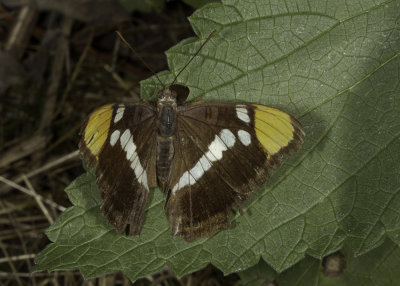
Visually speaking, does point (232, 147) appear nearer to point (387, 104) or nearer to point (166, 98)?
point (166, 98)

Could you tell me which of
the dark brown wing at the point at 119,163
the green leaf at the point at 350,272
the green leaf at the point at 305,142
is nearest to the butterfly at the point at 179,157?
the dark brown wing at the point at 119,163

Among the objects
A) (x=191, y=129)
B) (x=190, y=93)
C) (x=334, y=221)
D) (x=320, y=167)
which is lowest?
(x=334, y=221)

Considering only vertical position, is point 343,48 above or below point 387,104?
above

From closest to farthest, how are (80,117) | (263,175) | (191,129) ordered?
(263,175) → (191,129) → (80,117)

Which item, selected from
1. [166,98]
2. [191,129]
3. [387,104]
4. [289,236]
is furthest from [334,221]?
[166,98]

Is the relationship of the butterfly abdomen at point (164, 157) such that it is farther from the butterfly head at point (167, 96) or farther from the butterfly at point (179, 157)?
the butterfly head at point (167, 96)

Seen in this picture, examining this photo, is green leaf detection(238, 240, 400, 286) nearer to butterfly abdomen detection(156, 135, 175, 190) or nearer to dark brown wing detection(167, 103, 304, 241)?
dark brown wing detection(167, 103, 304, 241)

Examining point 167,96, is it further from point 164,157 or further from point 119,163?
point 119,163
